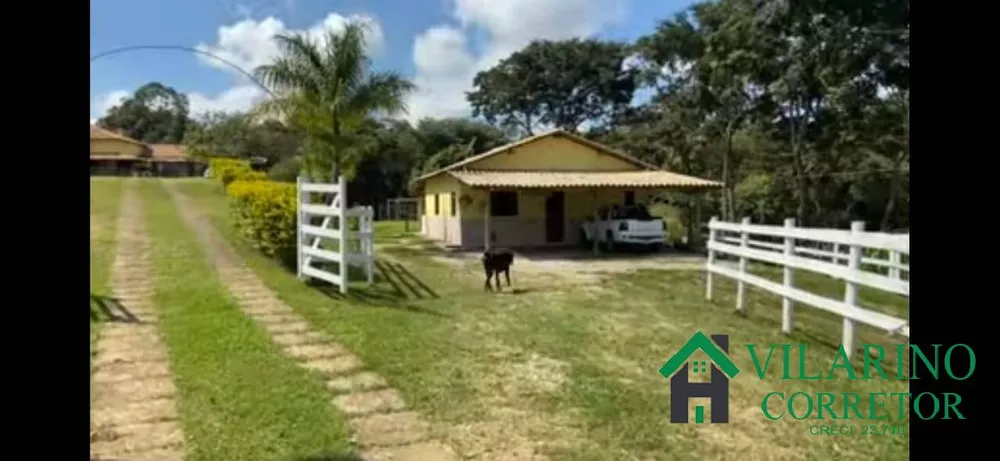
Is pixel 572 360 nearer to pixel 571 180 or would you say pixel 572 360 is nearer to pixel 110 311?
pixel 110 311

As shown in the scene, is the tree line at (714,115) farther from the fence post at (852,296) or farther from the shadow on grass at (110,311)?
the fence post at (852,296)

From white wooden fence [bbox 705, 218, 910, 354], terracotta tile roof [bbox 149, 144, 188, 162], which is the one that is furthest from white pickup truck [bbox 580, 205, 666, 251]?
terracotta tile roof [bbox 149, 144, 188, 162]

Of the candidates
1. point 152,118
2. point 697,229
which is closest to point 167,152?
point 152,118

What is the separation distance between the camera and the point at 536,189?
1504 cm

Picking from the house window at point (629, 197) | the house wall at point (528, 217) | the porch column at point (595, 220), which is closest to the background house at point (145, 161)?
the house wall at point (528, 217)

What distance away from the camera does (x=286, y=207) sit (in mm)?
8195

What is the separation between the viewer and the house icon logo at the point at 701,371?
3150 millimetres

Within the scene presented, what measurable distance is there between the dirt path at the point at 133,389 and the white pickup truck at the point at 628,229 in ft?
32.4

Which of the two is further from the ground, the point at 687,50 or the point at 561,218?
the point at 687,50

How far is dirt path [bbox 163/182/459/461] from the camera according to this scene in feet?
8.91

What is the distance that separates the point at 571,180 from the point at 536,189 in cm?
96
